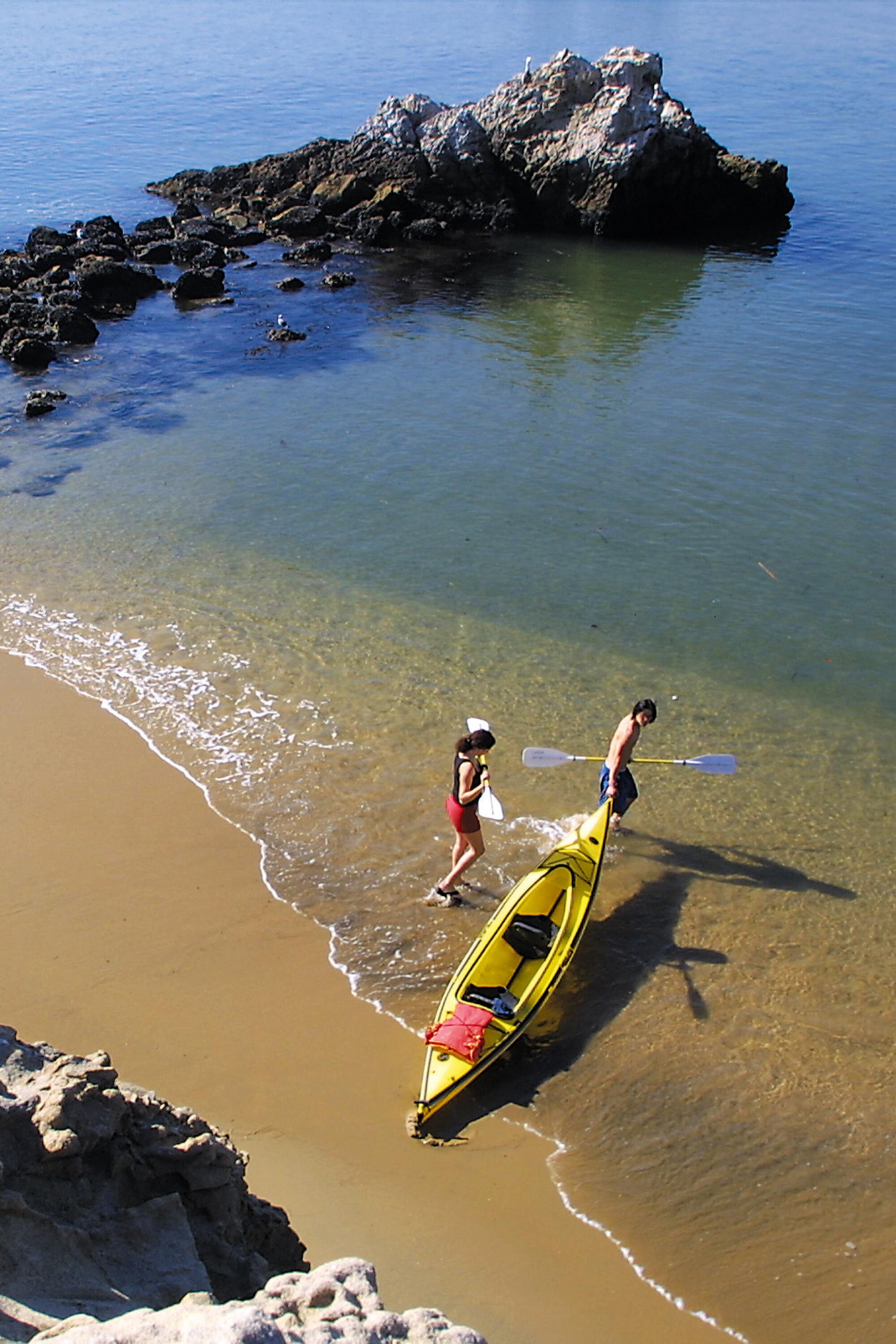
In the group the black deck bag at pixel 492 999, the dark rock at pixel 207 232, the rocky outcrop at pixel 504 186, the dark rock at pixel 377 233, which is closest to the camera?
the black deck bag at pixel 492 999

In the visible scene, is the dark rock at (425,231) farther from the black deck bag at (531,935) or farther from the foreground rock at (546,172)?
the black deck bag at (531,935)

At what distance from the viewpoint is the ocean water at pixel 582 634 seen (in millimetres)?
7043

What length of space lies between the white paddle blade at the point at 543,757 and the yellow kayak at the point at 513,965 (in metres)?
0.78

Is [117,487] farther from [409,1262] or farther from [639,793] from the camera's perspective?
[409,1262]

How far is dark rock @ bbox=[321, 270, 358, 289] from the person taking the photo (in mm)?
26391

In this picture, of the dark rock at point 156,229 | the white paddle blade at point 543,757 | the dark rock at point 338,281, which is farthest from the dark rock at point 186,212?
the white paddle blade at point 543,757

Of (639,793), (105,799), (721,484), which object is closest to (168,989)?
(105,799)

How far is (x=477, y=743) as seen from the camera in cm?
839

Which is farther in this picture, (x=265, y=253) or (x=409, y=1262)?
(x=265, y=253)

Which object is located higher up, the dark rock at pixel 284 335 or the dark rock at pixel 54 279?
the dark rock at pixel 54 279

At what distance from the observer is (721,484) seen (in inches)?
648

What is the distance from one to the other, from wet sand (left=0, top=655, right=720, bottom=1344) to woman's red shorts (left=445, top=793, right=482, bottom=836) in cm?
142

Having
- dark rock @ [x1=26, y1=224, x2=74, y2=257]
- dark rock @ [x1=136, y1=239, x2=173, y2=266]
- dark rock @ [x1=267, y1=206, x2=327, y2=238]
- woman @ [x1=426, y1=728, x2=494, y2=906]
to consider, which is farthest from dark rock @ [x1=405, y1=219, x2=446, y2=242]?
woman @ [x1=426, y1=728, x2=494, y2=906]

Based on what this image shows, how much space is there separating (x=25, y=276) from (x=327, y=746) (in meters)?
21.3
